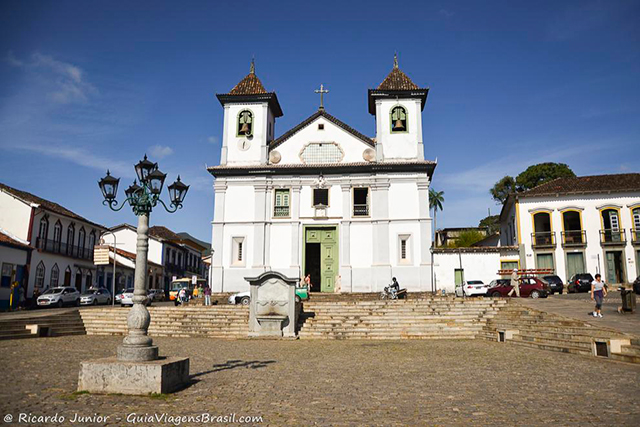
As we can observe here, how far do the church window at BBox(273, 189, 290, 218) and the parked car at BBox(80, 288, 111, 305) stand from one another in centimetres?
1341

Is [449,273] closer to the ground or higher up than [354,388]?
higher up

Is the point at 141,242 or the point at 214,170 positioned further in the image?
the point at 214,170

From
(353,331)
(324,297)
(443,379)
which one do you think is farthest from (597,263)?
(443,379)

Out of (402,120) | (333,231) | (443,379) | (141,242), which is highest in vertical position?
(402,120)

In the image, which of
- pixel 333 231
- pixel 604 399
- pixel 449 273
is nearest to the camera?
pixel 604 399

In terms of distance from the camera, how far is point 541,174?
4919cm

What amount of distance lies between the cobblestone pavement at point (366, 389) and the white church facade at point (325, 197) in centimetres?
1371

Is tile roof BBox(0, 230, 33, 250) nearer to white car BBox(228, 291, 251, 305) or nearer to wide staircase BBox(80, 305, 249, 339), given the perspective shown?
wide staircase BBox(80, 305, 249, 339)

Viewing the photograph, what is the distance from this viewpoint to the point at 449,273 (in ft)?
99.9

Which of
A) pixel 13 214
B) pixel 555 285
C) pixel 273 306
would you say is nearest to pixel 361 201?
pixel 555 285

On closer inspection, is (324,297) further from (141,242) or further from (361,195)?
(141,242)

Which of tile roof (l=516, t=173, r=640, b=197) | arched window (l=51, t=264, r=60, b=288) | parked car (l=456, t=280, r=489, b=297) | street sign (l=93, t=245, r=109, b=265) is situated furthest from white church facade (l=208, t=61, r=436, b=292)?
arched window (l=51, t=264, r=60, b=288)

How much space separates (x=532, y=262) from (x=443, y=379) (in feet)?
86.4

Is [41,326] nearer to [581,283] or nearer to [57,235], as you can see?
[57,235]
